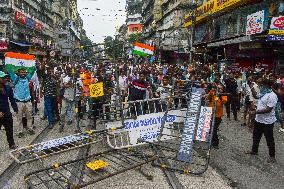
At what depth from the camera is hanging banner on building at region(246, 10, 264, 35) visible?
17.8 metres

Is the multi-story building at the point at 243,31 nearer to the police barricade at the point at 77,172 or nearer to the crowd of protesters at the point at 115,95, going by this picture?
the crowd of protesters at the point at 115,95

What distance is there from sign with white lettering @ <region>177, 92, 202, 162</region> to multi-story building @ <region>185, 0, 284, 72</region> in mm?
10485

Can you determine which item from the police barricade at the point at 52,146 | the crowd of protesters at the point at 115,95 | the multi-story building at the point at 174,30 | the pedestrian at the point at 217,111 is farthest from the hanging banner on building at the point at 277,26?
the multi-story building at the point at 174,30

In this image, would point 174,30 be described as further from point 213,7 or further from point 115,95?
point 115,95

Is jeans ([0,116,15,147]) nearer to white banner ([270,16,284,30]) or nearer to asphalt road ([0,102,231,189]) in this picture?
asphalt road ([0,102,231,189])

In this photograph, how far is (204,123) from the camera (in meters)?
7.43

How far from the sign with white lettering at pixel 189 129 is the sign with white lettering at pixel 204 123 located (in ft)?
0.51

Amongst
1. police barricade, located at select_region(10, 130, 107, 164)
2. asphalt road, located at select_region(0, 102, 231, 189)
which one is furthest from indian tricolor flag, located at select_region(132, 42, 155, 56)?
police barricade, located at select_region(10, 130, 107, 164)

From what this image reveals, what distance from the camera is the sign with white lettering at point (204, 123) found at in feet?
24.2

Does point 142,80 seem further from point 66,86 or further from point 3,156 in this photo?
point 3,156

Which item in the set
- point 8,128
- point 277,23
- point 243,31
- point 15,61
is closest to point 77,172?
point 8,128

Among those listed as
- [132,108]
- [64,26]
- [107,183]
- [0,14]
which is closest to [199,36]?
[0,14]

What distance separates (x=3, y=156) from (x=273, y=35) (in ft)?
45.4

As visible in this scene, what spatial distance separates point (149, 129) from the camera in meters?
8.40
